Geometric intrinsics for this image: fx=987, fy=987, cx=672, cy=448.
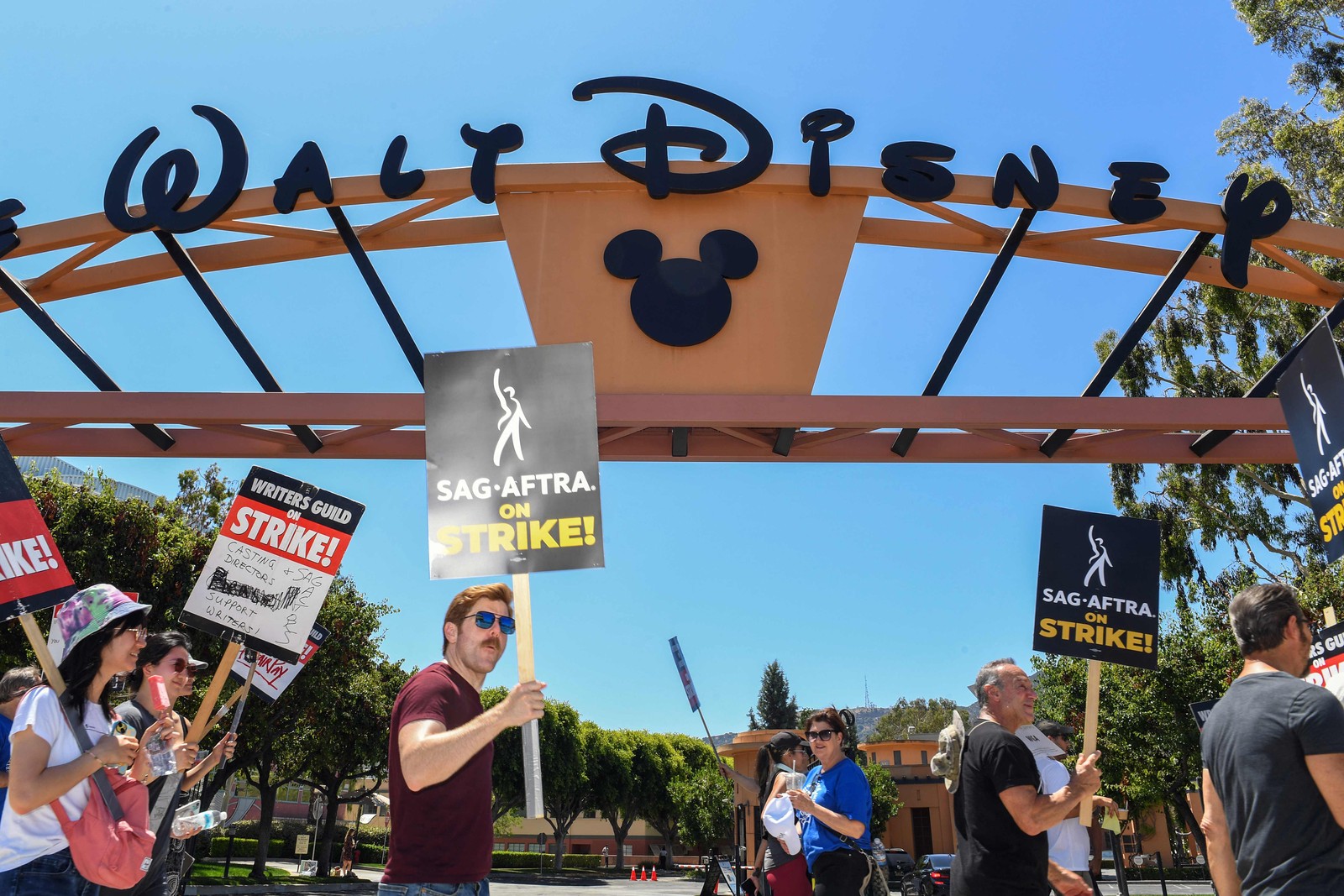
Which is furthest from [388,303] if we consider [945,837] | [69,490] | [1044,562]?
[945,837]

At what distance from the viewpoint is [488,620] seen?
3.60 metres

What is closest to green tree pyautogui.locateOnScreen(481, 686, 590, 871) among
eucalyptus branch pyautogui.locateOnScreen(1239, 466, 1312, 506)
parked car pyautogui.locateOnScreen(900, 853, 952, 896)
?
parked car pyautogui.locateOnScreen(900, 853, 952, 896)

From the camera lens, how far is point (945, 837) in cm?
5559

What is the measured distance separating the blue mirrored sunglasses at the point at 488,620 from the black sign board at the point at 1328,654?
21.3 feet

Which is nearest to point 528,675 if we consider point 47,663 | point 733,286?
point 47,663

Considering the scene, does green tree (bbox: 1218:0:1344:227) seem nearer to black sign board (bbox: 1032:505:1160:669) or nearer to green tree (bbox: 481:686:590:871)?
black sign board (bbox: 1032:505:1160:669)

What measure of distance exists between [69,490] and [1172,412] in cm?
2177

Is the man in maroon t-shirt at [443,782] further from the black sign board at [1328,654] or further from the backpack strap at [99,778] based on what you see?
the black sign board at [1328,654]

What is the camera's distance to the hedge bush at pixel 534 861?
6012 cm

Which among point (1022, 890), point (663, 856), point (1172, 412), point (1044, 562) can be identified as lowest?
point (663, 856)

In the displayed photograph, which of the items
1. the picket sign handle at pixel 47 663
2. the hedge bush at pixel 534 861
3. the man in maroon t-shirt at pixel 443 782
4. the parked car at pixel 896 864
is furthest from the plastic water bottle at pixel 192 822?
the hedge bush at pixel 534 861

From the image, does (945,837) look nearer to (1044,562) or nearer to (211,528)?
(211,528)

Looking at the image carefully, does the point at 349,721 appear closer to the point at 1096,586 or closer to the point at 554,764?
the point at 554,764

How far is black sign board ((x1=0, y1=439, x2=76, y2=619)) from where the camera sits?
5156 millimetres
